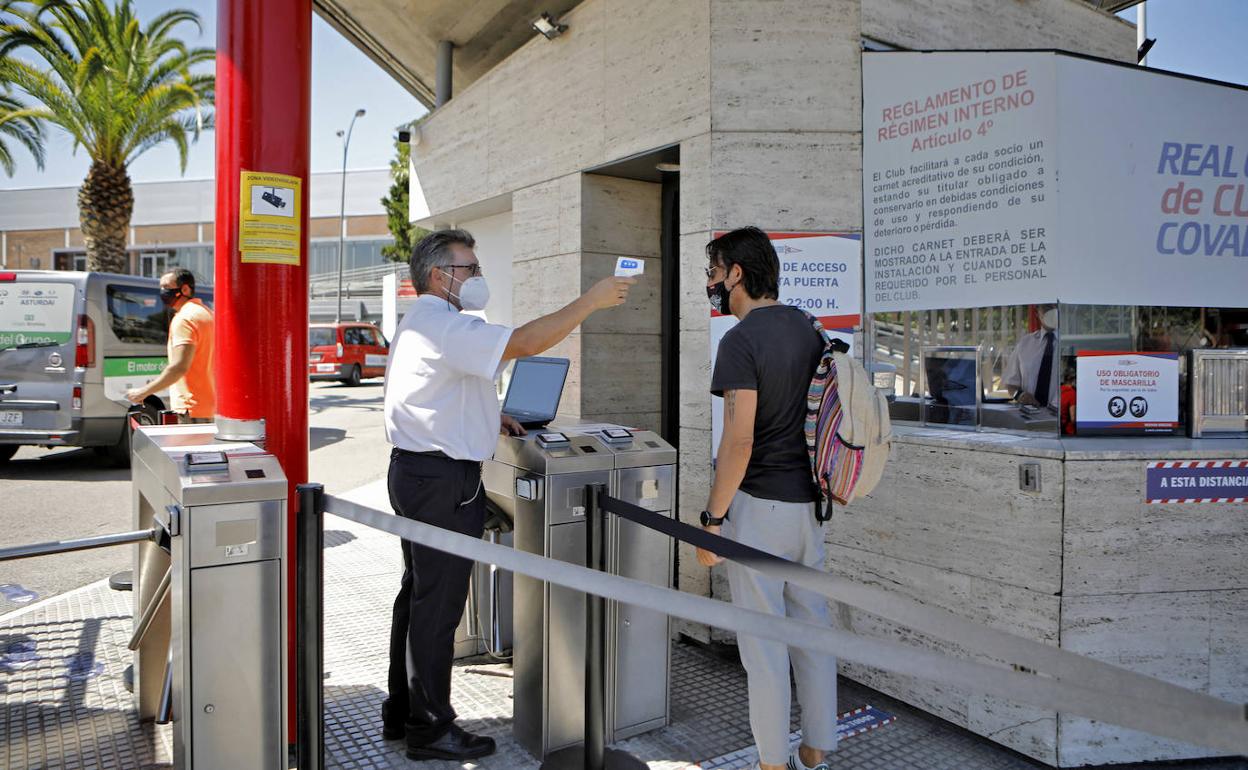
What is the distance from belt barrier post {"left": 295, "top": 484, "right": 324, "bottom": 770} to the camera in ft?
7.79

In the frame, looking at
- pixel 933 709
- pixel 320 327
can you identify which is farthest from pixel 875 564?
pixel 320 327

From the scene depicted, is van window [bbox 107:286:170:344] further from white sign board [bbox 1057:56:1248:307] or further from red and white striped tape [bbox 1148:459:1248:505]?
red and white striped tape [bbox 1148:459:1248:505]

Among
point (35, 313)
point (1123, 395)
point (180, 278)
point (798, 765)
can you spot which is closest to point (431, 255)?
point (798, 765)

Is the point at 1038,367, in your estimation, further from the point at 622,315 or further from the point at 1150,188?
the point at 622,315

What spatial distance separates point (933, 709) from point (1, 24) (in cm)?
1808

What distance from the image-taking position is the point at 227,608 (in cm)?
226

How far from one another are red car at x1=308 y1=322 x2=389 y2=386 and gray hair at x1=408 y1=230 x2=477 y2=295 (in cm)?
2218

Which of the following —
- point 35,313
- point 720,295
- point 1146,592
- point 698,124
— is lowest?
point 1146,592

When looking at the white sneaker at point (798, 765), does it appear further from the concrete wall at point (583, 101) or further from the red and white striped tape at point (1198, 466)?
the concrete wall at point (583, 101)

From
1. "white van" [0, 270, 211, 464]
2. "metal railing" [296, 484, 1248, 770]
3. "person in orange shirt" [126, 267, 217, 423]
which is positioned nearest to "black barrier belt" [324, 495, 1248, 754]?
"metal railing" [296, 484, 1248, 770]

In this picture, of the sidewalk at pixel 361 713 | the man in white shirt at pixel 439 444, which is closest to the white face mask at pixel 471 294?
the man in white shirt at pixel 439 444

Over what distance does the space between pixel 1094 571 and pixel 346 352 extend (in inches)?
923

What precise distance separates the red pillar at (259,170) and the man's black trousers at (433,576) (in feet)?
1.72

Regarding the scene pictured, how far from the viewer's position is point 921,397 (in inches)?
164
